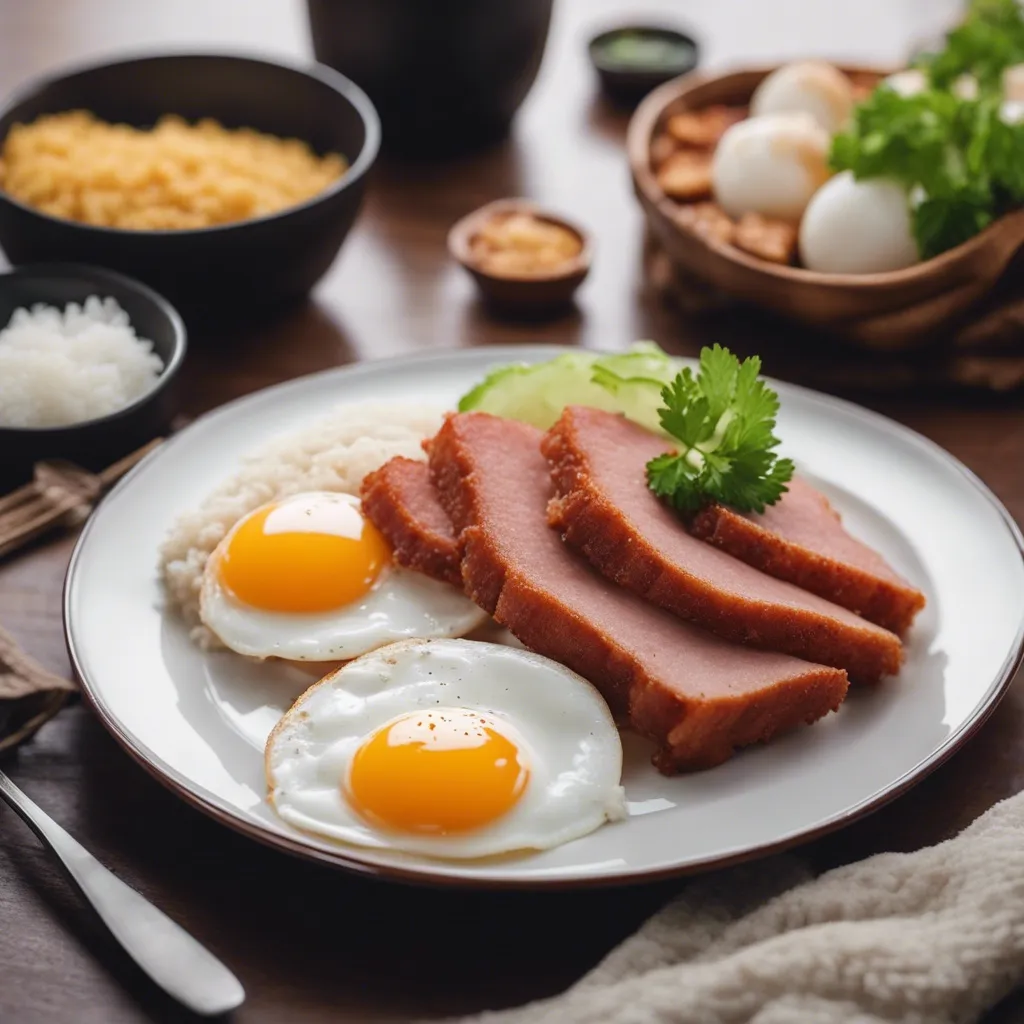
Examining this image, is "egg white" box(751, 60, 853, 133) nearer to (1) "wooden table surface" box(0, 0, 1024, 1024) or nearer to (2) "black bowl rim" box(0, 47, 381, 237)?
(1) "wooden table surface" box(0, 0, 1024, 1024)

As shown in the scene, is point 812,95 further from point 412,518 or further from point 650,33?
point 412,518

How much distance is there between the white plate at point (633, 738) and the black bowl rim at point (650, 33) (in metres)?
2.53

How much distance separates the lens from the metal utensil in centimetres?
225

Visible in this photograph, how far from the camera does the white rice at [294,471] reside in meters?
3.15

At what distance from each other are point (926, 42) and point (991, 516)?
9.60 feet

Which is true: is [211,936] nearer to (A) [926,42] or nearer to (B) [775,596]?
(B) [775,596]

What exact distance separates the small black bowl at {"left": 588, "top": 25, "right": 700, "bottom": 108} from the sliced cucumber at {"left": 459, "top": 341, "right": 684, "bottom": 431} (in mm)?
2790

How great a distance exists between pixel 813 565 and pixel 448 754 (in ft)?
3.28

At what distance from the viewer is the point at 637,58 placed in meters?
6.09

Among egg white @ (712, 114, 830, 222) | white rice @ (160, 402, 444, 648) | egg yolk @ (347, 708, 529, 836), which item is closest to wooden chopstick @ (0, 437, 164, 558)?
white rice @ (160, 402, 444, 648)

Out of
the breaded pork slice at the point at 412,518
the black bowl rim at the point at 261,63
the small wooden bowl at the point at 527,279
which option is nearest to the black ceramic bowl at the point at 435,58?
the black bowl rim at the point at 261,63

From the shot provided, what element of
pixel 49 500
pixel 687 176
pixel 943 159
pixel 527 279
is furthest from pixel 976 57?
pixel 49 500

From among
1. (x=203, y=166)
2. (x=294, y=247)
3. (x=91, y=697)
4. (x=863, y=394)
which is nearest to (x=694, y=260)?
(x=863, y=394)

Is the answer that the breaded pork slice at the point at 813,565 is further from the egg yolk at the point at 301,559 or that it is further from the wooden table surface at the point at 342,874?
the egg yolk at the point at 301,559
